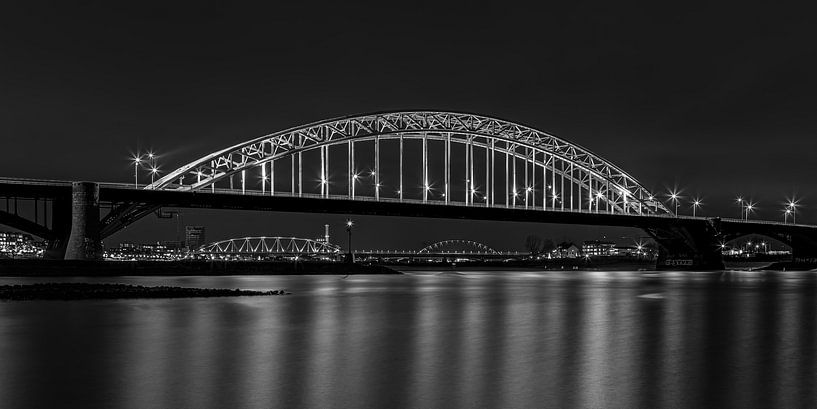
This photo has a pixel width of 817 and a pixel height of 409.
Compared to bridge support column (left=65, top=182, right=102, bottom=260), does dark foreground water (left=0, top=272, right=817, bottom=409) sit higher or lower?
lower

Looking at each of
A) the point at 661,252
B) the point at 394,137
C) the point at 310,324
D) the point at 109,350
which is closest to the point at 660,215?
the point at 661,252

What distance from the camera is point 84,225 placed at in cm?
5300

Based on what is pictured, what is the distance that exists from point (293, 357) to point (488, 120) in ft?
239

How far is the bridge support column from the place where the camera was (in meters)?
52.7

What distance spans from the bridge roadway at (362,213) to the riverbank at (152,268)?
420 centimetres

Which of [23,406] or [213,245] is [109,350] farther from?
[213,245]

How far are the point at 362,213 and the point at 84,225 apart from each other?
88.0 feet

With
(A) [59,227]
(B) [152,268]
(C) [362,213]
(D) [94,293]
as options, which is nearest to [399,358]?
(D) [94,293]

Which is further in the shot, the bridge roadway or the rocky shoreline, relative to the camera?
the bridge roadway

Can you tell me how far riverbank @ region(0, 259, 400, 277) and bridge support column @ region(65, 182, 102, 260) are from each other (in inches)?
62.5

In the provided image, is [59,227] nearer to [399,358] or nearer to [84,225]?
[84,225]

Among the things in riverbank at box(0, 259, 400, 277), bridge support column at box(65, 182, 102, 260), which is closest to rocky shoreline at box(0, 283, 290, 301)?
riverbank at box(0, 259, 400, 277)

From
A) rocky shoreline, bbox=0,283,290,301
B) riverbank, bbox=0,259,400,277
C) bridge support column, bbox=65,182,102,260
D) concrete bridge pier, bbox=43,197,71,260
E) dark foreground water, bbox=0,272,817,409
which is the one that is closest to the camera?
dark foreground water, bbox=0,272,817,409

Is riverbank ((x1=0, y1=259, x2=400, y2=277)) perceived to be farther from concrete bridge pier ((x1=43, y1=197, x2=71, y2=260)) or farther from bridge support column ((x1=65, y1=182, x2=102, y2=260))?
concrete bridge pier ((x1=43, y1=197, x2=71, y2=260))
